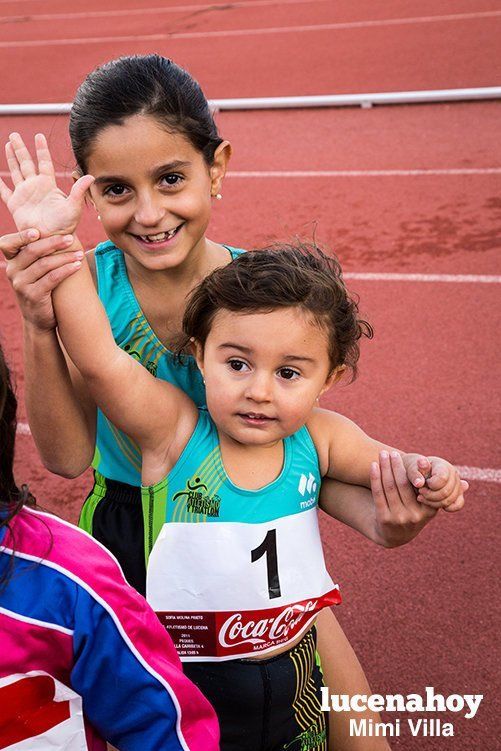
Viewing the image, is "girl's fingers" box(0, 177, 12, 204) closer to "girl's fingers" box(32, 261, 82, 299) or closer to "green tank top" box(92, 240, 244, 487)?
"girl's fingers" box(32, 261, 82, 299)

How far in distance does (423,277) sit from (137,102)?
3.69 meters

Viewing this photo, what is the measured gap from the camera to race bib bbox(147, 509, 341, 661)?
5.62 feet

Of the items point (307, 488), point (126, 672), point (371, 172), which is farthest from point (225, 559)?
point (371, 172)

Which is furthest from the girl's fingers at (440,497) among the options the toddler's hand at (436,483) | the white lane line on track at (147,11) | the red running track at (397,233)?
the white lane line on track at (147,11)

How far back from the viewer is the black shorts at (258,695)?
176 cm

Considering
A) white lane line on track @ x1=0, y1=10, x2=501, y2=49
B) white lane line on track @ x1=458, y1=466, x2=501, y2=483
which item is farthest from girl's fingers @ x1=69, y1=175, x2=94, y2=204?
white lane line on track @ x1=0, y1=10, x2=501, y2=49

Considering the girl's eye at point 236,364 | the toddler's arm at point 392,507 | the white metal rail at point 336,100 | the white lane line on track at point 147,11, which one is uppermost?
the white lane line on track at point 147,11

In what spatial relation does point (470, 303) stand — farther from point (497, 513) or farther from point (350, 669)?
point (350, 669)

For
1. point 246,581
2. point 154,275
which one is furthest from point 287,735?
point 154,275

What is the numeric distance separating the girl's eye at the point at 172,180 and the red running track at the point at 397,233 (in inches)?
21.9

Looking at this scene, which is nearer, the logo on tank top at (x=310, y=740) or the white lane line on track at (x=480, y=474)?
the logo on tank top at (x=310, y=740)

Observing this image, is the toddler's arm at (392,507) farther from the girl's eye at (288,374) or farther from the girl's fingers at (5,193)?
the girl's fingers at (5,193)

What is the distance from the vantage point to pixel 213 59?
1086 cm

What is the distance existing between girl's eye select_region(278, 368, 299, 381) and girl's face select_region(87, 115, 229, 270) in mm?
352
